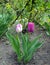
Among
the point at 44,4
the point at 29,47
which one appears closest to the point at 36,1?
the point at 44,4

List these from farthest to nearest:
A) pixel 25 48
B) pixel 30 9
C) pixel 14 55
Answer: pixel 30 9 < pixel 14 55 < pixel 25 48

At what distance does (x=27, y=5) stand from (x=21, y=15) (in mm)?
203

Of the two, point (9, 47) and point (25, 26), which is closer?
point (9, 47)

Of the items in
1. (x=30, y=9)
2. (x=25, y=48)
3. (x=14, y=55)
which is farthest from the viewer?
(x=30, y=9)

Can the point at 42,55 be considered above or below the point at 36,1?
below

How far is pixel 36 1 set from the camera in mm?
4059

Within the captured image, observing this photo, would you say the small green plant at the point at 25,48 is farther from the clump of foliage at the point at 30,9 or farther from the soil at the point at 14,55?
the clump of foliage at the point at 30,9

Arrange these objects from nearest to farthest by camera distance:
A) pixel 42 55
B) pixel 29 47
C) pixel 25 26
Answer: pixel 29 47 → pixel 42 55 → pixel 25 26

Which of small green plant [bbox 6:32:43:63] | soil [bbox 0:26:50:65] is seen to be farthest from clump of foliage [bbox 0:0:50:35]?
small green plant [bbox 6:32:43:63]

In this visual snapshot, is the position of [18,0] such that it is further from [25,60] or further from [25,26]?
[25,60]

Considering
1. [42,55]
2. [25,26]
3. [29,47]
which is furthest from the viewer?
[25,26]

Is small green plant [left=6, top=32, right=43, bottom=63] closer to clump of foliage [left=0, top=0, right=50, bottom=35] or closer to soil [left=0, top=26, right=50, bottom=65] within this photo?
soil [left=0, top=26, right=50, bottom=65]

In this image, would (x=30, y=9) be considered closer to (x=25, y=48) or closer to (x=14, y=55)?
(x=14, y=55)

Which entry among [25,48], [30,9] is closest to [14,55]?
[25,48]
